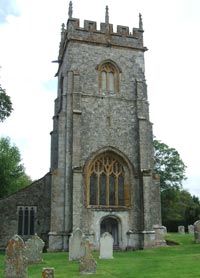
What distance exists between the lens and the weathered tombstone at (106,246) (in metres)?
16.1

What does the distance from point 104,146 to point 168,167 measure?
20.0m

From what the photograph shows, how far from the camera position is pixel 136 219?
22.7m

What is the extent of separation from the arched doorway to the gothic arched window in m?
8.58

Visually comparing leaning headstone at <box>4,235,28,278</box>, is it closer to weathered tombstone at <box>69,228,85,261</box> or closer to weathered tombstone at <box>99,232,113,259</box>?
weathered tombstone at <box>69,228,85,261</box>

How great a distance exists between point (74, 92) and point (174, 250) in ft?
37.4

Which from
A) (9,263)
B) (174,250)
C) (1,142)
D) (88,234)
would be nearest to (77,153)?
(88,234)

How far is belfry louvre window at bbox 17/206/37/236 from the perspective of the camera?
22203mm

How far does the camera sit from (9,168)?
3547 cm

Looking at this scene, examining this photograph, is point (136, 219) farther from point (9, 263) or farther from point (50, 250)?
point (9, 263)

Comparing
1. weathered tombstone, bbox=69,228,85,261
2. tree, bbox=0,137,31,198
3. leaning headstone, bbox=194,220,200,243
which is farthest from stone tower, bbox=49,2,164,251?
tree, bbox=0,137,31,198

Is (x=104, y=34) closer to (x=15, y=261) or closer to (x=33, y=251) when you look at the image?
(x=33, y=251)

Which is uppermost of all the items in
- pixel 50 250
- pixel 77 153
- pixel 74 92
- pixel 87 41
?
pixel 87 41

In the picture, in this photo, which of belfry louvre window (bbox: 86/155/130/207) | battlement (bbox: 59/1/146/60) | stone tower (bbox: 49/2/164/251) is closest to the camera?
stone tower (bbox: 49/2/164/251)

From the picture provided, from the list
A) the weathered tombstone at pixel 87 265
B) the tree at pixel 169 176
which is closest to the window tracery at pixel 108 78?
the weathered tombstone at pixel 87 265
